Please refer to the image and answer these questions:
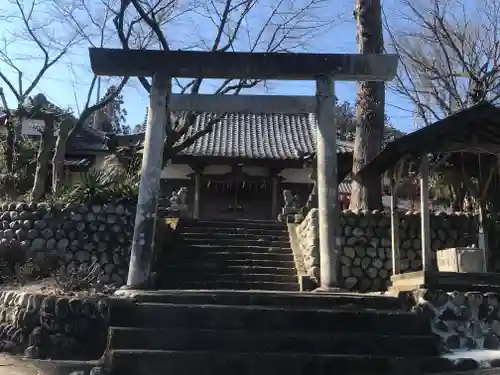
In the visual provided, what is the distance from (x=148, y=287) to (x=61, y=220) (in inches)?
195

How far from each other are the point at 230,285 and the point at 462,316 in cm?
487

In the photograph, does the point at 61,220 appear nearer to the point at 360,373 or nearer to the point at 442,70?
the point at 360,373

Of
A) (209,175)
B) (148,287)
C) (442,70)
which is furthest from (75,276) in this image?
(442,70)

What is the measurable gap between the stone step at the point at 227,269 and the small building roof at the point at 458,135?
13.2 ft

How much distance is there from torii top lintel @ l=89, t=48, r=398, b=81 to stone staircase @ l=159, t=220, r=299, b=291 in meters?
4.36

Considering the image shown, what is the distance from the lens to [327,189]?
9.82 meters

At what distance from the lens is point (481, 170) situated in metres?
13.9

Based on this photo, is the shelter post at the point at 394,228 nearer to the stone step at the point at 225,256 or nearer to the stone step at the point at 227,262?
the stone step at the point at 227,262

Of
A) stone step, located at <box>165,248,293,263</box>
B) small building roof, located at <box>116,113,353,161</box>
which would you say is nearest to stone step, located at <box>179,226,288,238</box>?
stone step, located at <box>165,248,293,263</box>

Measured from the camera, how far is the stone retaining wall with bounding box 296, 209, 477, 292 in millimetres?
13156

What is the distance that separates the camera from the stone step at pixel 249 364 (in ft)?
20.8

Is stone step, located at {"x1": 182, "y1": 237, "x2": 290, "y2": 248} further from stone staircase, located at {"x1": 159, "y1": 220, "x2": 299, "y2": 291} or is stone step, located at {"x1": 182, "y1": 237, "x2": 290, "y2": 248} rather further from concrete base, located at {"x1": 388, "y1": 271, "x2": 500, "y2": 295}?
concrete base, located at {"x1": 388, "y1": 271, "x2": 500, "y2": 295}

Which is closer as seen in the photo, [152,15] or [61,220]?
[61,220]

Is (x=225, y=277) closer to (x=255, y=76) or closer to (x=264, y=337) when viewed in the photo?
(x=255, y=76)
